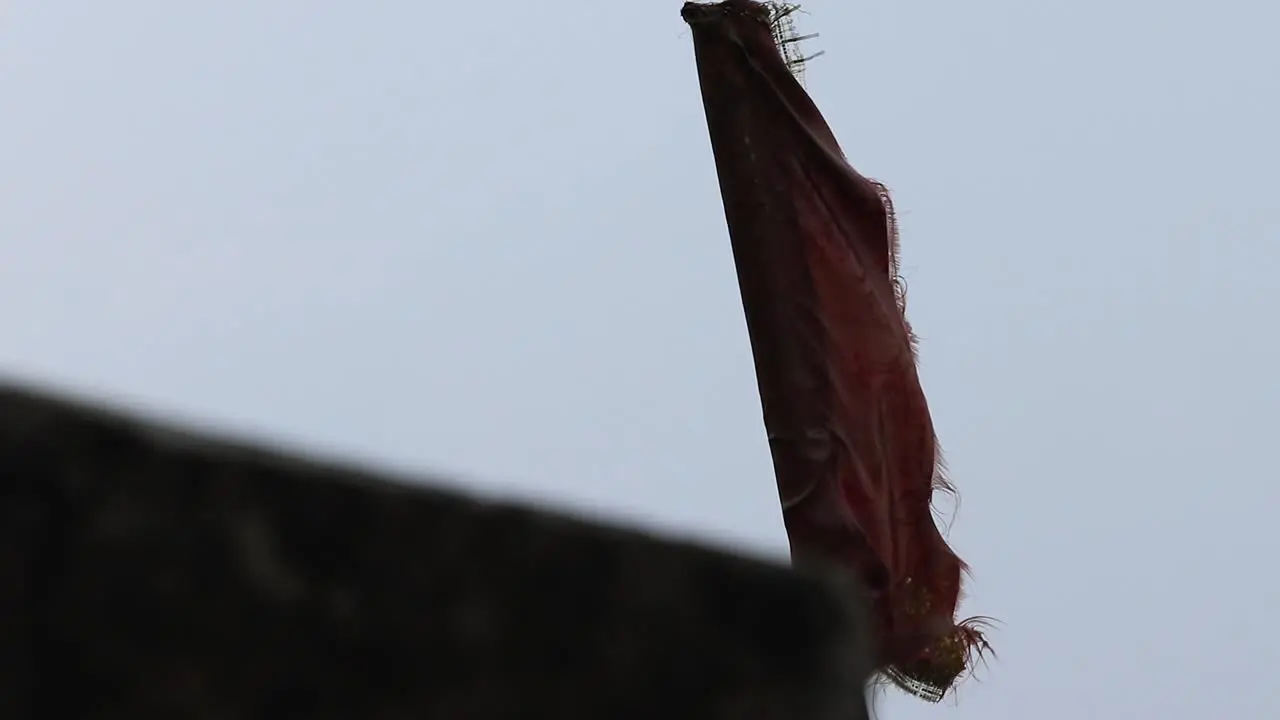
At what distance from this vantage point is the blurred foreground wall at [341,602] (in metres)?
1.05

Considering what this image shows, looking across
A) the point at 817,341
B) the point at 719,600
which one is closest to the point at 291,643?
the point at 719,600

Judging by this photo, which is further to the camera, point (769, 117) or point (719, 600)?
point (769, 117)

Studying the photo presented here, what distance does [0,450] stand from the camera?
3.40 feet

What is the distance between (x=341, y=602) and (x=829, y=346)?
4459 mm

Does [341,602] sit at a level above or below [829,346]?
above

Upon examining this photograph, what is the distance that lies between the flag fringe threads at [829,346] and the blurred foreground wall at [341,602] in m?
3.89

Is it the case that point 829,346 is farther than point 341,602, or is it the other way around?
point 829,346

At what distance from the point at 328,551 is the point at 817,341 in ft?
14.5

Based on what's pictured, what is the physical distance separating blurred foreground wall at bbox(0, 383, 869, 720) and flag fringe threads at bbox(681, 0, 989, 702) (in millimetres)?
3885

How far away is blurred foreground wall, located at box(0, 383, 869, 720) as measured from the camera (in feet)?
3.43

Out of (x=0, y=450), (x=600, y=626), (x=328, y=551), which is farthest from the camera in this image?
(x=600, y=626)

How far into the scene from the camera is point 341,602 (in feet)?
3.75

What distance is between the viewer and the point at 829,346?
218 inches

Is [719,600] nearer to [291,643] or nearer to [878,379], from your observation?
[291,643]
